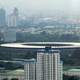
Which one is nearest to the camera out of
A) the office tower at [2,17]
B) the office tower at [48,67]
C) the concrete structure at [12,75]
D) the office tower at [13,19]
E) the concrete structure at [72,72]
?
the office tower at [48,67]

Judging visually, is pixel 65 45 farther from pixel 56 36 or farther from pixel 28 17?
pixel 28 17

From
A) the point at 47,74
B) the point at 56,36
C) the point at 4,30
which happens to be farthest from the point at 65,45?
A: the point at 47,74

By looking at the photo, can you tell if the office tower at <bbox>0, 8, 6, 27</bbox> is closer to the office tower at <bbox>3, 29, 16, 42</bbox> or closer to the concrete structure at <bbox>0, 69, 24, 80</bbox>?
the office tower at <bbox>3, 29, 16, 42</bbox>

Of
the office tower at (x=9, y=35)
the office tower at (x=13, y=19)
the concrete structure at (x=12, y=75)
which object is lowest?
the concrete structure at (x=12, y=75)

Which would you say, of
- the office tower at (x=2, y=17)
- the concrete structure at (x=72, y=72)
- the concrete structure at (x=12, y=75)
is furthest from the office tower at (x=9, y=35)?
the concrete structure at (x=72, y=72)

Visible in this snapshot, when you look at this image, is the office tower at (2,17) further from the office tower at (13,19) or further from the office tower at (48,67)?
the office tower at (48,67)

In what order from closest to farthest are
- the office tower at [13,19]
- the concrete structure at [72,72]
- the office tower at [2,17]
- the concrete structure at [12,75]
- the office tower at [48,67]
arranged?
the office tower at [48,67], the concrete structure at [12,75], the concrete structure at [72,72], the office tower at [2,17], the office tower at [13,19]

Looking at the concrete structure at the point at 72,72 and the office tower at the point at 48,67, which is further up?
the office tower at the point at 48,67
